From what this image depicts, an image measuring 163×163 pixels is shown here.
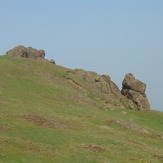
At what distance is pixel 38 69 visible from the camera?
313 ft

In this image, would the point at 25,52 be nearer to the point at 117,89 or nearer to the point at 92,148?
the point at 117,89

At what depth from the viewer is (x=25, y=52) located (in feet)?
412

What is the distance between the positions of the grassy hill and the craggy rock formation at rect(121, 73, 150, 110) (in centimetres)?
1146

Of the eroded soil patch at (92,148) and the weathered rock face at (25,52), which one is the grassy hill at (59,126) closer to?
the eroded soil patch at (92,148)

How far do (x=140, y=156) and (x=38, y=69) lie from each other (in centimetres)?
6313

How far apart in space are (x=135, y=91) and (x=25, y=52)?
5011 cm

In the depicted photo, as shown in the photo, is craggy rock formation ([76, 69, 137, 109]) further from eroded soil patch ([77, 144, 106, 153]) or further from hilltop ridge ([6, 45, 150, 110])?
eroded soil patch ([77, 144, 106, 153])

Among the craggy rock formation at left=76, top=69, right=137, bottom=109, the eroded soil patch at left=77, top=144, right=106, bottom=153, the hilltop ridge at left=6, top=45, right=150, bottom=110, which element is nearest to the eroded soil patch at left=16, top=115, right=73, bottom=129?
the eroded soil patch at left=77, top=144, right=106, bottom=153

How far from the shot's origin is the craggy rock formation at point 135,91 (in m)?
101

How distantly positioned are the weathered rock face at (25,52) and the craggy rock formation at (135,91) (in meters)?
43.2

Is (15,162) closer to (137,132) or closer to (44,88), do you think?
(137,132)

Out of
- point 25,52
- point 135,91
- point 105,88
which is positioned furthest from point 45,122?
point 25,52

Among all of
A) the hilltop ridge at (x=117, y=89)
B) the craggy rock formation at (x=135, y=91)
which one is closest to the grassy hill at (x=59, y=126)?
the hilltop ridge at (x=117, y=89)

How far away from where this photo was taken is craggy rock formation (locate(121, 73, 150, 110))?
101 m
